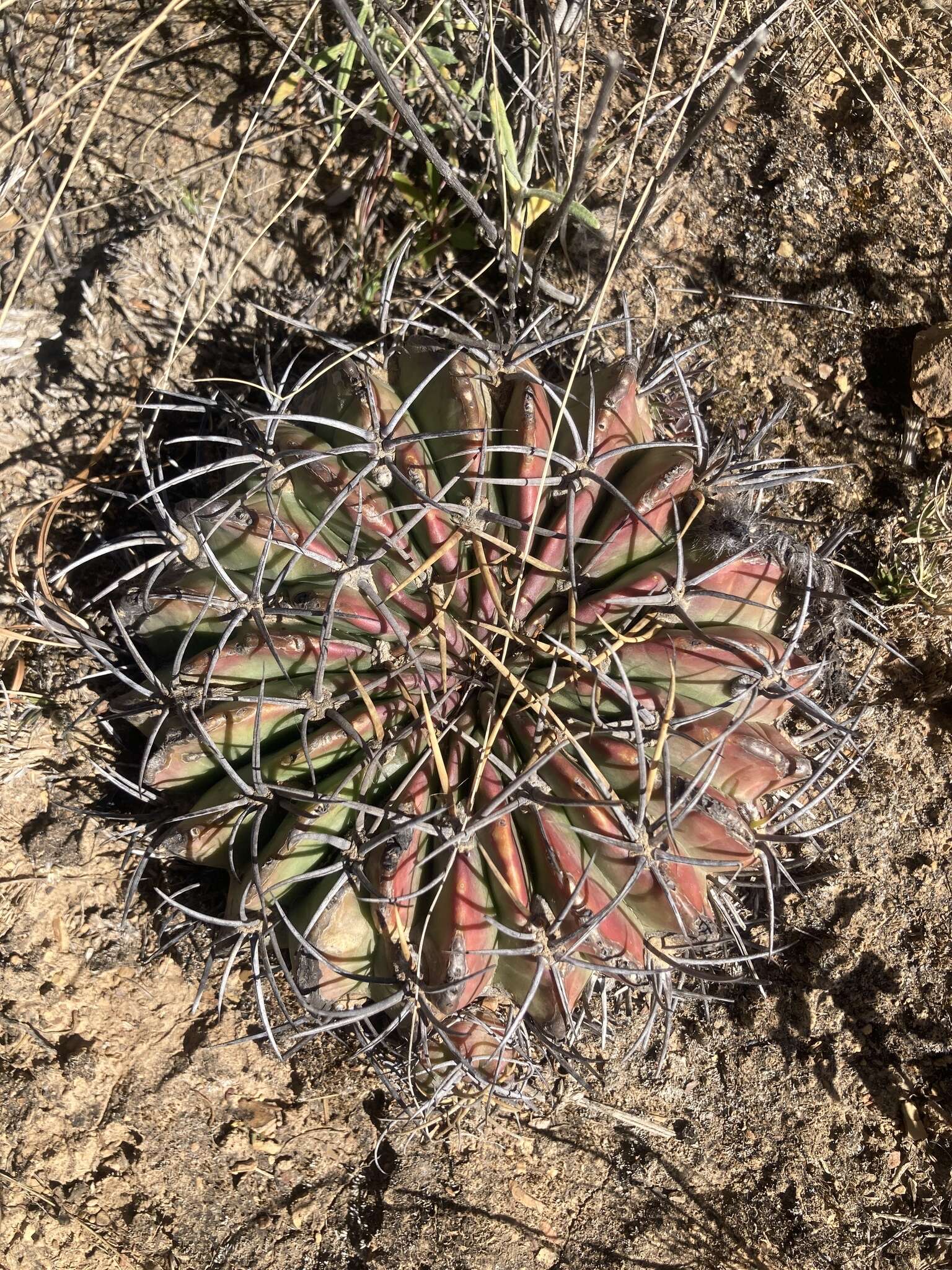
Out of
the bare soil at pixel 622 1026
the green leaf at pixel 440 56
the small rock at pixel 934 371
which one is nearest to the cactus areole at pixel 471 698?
the bare soil at pixel 622 1026

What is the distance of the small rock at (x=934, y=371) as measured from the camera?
9.05 ft

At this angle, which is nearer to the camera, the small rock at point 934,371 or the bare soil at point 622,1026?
the bare soil at point 622,1026

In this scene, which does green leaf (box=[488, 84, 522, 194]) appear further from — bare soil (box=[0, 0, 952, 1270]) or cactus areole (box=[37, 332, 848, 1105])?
cactus areole (box=[37, 332, 848, 1105])

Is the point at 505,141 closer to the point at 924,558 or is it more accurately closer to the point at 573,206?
the point at 573,206

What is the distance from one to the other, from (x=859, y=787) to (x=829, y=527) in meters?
0.78

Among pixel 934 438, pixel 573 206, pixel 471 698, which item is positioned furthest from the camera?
pixel 934 438

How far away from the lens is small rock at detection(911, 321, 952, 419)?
2758 mm

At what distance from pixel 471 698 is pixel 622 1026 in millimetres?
1118

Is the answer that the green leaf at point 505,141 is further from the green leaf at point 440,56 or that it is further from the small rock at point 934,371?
the small rock at point 934,371

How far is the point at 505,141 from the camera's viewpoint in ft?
8.48

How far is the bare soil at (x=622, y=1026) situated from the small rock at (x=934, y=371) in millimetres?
75

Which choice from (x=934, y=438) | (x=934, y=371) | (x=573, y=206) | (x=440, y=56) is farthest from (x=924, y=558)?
(x=440, y=56)

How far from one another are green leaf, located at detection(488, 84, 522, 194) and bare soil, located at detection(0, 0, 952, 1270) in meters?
0.49

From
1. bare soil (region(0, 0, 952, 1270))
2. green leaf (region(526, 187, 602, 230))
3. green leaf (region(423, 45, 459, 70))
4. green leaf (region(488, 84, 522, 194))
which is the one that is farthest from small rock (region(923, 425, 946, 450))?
green leaf (region(423, 45, 459, 70))
